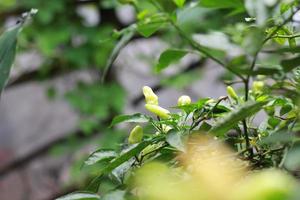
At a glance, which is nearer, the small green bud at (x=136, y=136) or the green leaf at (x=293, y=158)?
the green leaf at (x=293, y=158)

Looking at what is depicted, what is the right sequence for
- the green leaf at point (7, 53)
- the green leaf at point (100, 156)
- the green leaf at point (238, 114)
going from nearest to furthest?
the green leaf at point (238, 114) < the green leaf at point (100, 156) < the green leaf at point (7, 53)

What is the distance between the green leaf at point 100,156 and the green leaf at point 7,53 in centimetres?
18

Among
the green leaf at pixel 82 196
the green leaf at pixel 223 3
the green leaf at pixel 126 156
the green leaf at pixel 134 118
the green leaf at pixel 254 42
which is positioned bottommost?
the green leaf at pixel 134 118

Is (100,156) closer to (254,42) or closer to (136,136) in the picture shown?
(136,136)

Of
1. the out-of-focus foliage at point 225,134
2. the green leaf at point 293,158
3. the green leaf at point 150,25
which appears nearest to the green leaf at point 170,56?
the out-of-focus foliage at point 225,134

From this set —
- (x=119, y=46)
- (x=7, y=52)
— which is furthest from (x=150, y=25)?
(x=7, y=52)

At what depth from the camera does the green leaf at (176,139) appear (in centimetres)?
41

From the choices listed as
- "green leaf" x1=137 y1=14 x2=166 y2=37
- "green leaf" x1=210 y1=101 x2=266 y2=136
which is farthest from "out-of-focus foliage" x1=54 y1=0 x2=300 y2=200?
"green leaf" x1=137 y1=14 x2=166 y2=37

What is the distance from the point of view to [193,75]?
88.3 inches

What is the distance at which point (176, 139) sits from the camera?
0.42 m

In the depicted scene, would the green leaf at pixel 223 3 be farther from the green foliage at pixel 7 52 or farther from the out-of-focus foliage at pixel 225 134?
the green foliage at pixel 7 52

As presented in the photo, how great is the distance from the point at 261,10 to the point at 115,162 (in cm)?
16

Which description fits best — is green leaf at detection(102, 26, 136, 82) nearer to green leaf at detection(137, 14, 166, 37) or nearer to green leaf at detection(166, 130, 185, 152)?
green leaf at detection(137, 14, 166, 37)

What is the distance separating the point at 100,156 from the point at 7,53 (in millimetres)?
213
